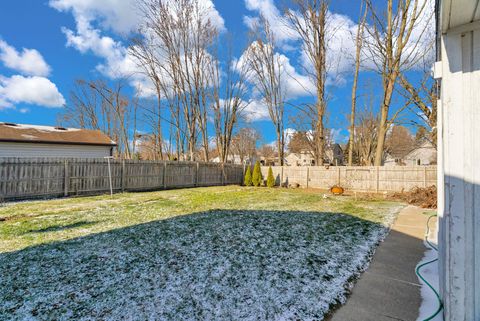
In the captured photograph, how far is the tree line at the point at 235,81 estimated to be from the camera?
1127cm

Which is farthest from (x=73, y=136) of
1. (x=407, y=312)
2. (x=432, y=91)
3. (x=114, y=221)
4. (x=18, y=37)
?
(x=432, y=91)

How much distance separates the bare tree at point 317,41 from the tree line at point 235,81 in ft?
0.18

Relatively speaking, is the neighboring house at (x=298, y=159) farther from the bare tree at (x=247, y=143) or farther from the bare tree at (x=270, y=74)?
the bare tree at (x=270, y=74)

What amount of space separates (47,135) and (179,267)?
13.6 m

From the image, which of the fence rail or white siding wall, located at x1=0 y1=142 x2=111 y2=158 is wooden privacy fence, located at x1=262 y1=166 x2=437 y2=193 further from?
white siding wall, located at x1=0 y1=142 x2=111 y2=158

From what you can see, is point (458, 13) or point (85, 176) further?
point (85, 176)

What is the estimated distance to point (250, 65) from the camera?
17.8m

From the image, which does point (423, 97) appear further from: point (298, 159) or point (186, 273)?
point (298, 159)

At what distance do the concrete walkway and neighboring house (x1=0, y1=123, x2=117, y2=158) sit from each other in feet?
46.5

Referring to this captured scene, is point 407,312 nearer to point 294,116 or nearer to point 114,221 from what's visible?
point 114,221

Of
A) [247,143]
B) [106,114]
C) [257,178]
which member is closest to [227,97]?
[257,178]

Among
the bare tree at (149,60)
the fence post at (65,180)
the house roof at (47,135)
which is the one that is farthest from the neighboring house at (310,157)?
the fence post at (65,180)

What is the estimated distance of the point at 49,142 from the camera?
38.6 feet

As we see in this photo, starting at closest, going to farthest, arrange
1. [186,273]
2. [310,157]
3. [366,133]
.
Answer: [186,273] < [366,133] < [310,157]
